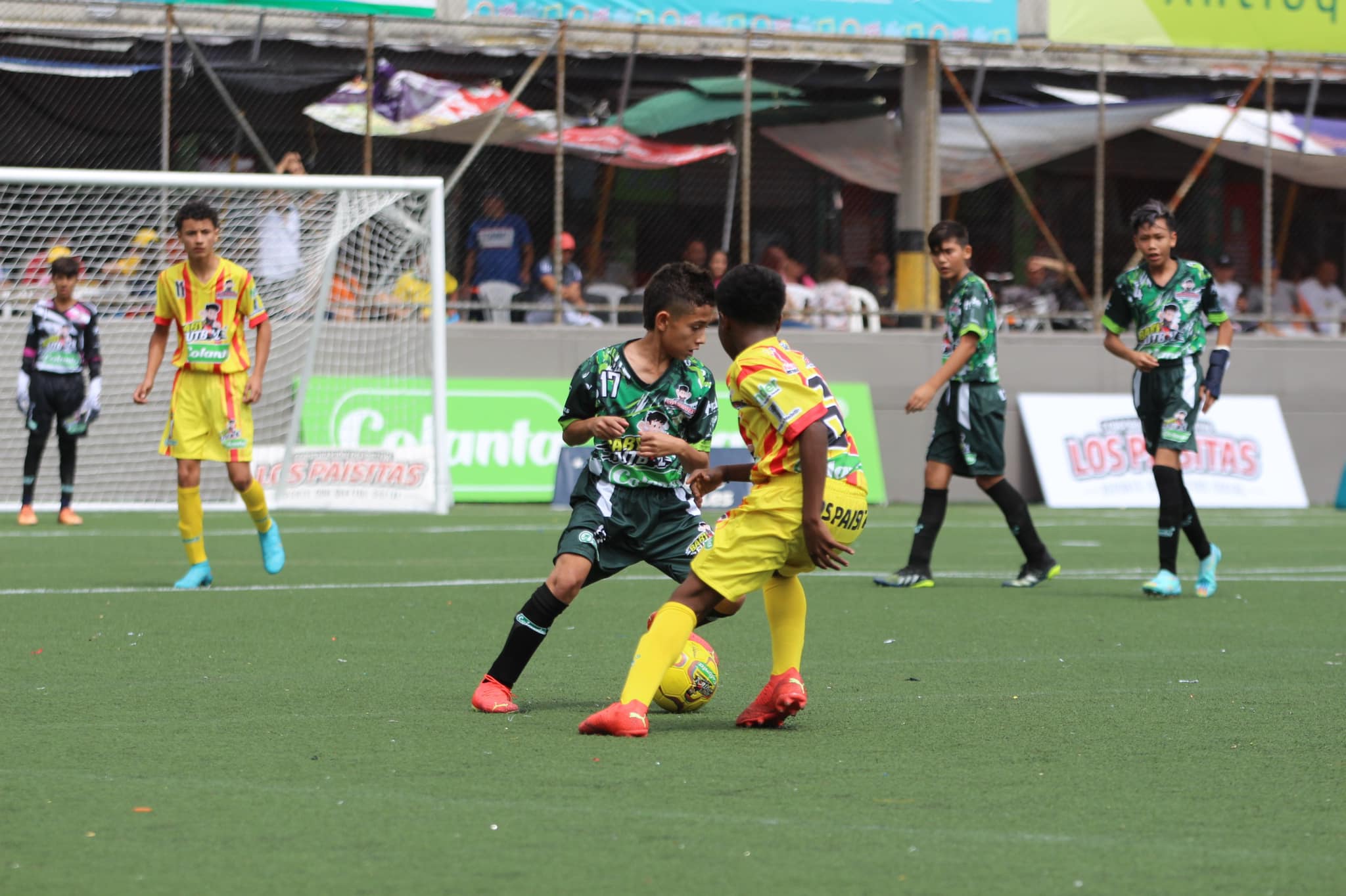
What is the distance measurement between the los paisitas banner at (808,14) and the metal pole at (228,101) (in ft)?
8.21

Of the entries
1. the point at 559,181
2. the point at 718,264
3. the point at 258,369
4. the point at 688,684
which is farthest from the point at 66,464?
the point at 688,684

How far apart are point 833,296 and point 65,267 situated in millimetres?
8556

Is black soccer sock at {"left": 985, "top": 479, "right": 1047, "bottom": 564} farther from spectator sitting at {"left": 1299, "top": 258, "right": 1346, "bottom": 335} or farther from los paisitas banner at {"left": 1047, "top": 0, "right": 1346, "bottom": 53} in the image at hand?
spectator sitting at {"left": 1299, "top": 258, "right": 1346, "bottom": 335}

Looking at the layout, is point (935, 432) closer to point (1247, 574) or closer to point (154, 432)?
point (1247, 574)

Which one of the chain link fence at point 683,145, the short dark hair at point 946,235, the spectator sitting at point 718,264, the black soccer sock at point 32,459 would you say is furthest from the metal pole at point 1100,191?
the black soccer sock at point 32,459

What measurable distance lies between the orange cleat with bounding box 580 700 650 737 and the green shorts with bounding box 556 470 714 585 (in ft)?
2.02

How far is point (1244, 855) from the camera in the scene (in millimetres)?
3826

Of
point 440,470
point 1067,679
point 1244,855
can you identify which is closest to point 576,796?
point 1244,855

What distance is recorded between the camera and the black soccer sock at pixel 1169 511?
9.73 m

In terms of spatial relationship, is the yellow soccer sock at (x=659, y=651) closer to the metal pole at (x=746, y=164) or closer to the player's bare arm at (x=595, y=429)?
the player's bare arm at (x=595, y=429)

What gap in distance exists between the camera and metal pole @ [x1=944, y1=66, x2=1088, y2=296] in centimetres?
2016

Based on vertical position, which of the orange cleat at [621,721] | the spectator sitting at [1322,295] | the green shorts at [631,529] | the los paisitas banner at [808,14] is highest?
the los paisitas banner at [808,14]

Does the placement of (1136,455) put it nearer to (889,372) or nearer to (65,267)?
(889,372)

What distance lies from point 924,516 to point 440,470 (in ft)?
19.6
